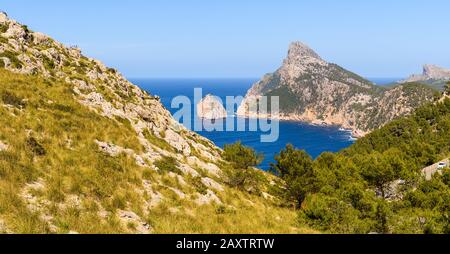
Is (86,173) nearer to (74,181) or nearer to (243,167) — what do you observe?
(74,181)

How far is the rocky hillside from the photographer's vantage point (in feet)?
48.4

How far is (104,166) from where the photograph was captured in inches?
826

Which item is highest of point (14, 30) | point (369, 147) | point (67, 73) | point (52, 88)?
point (14, 30)

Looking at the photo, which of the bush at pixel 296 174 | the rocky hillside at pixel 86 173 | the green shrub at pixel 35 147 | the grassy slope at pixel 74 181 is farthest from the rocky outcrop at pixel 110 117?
the bush at pixel 296 174

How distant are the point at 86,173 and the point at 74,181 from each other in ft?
4.57

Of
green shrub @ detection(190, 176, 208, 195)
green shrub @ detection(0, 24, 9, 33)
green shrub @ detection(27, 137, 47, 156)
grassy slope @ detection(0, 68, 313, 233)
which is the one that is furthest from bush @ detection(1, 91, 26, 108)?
green shrub @ detection(0, 24, 9, 33)

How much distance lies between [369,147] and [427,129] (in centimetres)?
2117

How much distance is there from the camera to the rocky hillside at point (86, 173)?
1476 cm

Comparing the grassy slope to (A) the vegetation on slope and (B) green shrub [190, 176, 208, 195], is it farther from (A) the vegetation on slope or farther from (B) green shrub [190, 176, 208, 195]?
(A) the vegetation on slope

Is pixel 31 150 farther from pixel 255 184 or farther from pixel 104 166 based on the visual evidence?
pixel 255 184

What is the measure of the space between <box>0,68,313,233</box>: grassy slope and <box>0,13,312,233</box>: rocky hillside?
0.05m
